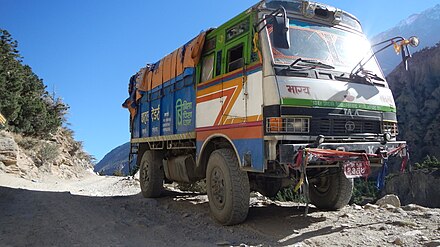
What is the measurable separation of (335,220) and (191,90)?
11.9ft

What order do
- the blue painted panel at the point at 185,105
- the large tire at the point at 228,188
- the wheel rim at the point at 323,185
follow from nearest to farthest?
the large tire at the point at 228,188 < the wheel rim at the point at 323,185 < the blue painted panel at the point at 185,105

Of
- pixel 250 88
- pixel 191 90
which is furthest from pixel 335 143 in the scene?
pixel 191 90

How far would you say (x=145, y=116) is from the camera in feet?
32.8

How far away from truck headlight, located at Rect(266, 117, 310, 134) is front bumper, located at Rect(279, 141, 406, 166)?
245 millimetres

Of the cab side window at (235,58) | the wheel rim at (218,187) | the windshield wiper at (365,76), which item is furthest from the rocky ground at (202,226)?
the cab side window at (235,58)

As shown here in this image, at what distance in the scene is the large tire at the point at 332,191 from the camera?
6648mm

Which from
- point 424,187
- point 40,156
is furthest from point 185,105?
point 424,187

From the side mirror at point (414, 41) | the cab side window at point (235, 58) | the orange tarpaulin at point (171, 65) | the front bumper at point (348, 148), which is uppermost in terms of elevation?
the orange tarpaulin at point (171, 65)

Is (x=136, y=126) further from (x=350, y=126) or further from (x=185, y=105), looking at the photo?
(x=350, y=126)

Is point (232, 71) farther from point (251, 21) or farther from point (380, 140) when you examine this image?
point (380, 140)

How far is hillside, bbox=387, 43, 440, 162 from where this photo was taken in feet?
227

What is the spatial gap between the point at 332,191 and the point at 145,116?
18.0ft

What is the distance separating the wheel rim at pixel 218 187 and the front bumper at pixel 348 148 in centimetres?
145

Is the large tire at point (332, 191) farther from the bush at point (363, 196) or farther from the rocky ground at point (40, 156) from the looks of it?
the bush at point (363, 196)
